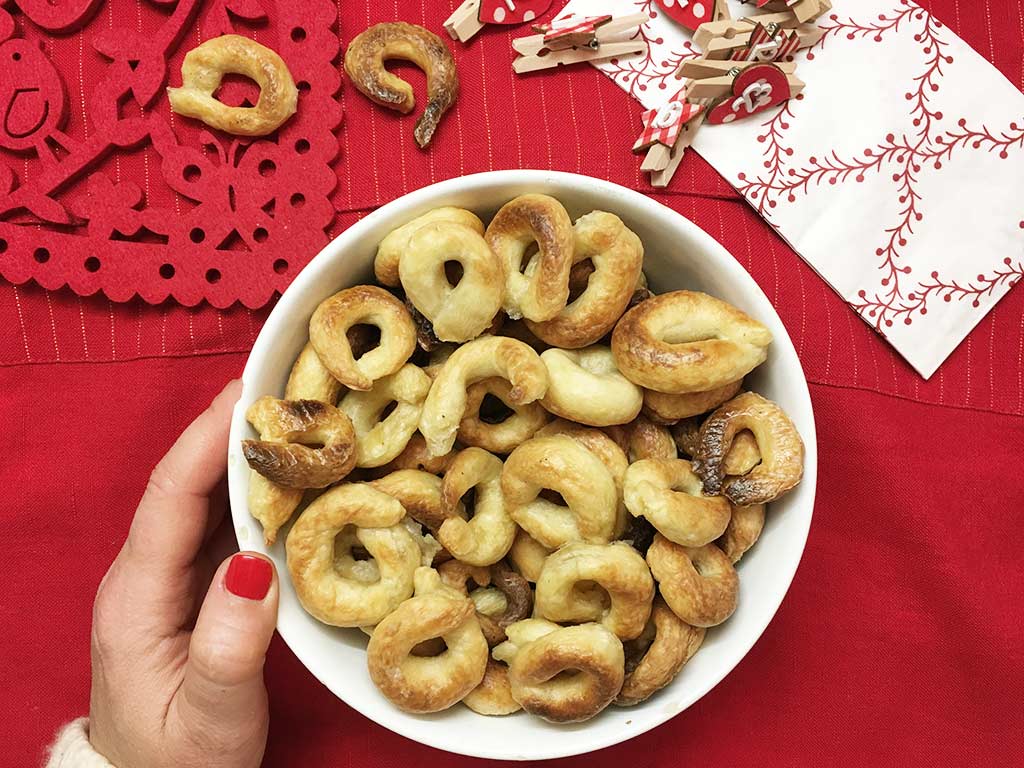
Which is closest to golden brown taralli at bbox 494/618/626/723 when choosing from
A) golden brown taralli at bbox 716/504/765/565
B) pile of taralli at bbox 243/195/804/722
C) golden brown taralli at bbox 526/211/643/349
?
pile of taralli at bbox 243/195/804/722

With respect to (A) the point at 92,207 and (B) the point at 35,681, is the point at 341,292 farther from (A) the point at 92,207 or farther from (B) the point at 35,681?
(B) the point at 35,681

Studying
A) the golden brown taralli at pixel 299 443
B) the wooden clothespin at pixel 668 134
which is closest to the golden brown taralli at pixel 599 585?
the golden brown taralli at pixel 299 443

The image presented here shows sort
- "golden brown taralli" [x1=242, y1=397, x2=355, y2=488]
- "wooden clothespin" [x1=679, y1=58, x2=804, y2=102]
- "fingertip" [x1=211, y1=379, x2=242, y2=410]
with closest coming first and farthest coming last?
"golden brown taralli" [x1=242, y1=397, x2=355, y2=488]
"fingertip" [x1=211, y1=379, x2=242, y2=410]
"wooden clothespin" [x1=679, y1=58, x2=804, y2=102]

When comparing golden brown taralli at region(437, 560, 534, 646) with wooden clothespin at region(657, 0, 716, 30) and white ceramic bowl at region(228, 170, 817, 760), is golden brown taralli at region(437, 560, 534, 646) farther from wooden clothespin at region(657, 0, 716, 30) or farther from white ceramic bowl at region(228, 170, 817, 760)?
wooden clothespin at region(657, 0, 716, 30)

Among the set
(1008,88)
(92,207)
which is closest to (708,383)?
(1008,88)

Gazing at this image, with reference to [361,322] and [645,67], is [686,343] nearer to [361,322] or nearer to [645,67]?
[361,322]

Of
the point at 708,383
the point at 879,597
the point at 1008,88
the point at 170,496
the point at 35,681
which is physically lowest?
the point at 35,681

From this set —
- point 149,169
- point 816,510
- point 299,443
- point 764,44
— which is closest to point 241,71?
point 149,169
